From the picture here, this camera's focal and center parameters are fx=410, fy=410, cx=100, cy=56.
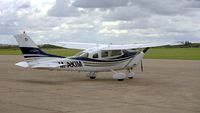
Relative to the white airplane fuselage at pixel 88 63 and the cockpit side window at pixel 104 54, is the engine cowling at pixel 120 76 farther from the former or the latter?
the cockpit side window at pixel 104 54

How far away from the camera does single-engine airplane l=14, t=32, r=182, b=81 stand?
2011cm

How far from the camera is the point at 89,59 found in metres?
21.1

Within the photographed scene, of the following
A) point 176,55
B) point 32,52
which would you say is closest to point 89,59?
point 32,52

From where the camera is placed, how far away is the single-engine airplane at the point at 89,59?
20.1m

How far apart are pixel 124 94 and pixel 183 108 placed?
3654 mm

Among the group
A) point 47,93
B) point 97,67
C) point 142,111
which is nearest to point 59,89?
point 47,93

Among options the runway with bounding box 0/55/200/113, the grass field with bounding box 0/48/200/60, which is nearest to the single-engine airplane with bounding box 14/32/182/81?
the runway with bounding box 0/55/200/113

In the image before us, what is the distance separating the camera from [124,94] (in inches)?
610

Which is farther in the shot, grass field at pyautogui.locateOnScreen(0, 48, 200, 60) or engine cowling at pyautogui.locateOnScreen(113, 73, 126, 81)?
grass field at pyautogui.locateOnScreen(0, 48, 200, 60)

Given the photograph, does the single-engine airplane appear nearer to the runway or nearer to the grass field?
the runway

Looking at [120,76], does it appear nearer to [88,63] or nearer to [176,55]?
[88,63]

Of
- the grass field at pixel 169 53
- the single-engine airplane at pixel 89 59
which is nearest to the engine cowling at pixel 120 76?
the single-engine airplane at pixel 89 59

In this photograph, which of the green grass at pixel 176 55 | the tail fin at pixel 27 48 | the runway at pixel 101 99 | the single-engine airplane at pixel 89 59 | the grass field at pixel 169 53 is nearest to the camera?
the runway at pixel 101 99

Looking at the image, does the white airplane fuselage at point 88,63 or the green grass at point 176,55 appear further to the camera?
the green grass at point 176,55
